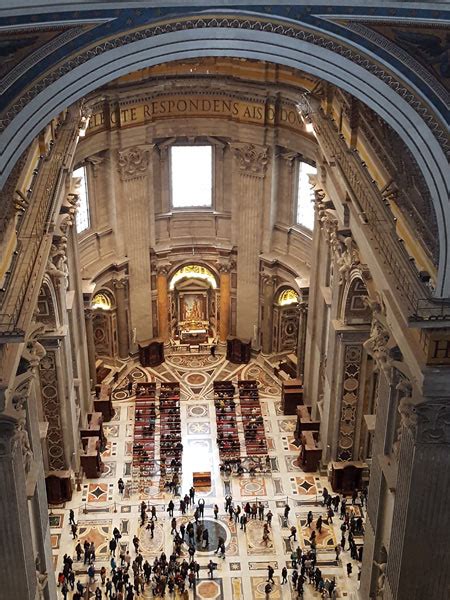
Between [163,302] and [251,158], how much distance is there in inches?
251

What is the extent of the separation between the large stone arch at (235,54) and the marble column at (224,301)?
1670 cm

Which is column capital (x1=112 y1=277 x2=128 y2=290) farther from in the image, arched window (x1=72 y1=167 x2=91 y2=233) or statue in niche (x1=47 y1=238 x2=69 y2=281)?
statue in niche (x1=47 y1=238 x2=69 y2=281)

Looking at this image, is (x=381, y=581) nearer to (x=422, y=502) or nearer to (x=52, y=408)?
(x=422, y=502)

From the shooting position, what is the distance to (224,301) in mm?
31422

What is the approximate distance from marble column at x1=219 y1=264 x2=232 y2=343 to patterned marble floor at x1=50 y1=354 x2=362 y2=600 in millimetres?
2571

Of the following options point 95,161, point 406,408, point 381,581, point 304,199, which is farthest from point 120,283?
point 406,408

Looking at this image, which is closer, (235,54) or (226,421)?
(235,54)

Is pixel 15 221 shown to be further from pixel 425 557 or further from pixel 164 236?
pixel 164 236

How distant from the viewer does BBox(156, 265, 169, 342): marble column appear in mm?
30734

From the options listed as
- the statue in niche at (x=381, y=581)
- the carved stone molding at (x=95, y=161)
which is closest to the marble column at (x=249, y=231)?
the carved stone molding at (x=95, y=161)

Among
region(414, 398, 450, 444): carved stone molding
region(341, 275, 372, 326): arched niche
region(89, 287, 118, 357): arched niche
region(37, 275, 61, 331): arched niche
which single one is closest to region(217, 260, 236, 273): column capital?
region(89, 287, 118, 357): arched niche

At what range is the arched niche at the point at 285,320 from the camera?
30.1 metres

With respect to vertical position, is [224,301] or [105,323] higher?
[224,301]

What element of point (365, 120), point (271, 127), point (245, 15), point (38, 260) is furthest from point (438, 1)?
point (271, 127)
